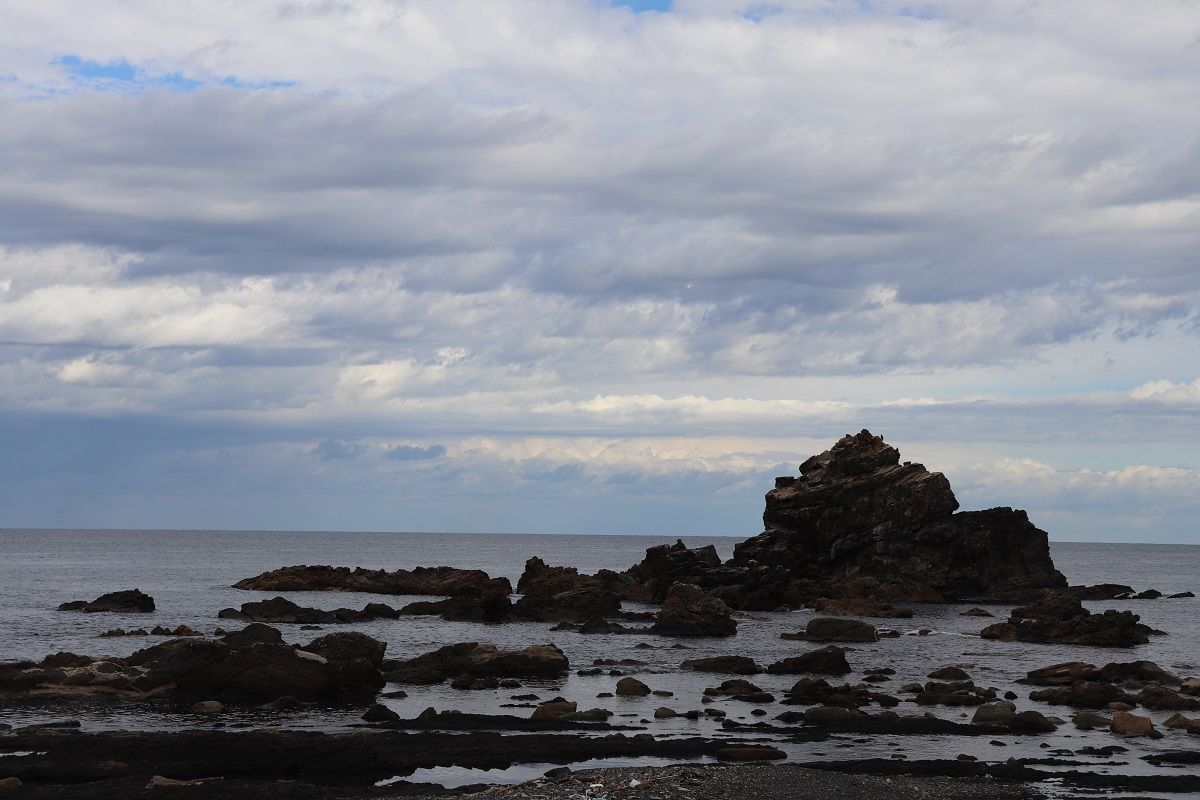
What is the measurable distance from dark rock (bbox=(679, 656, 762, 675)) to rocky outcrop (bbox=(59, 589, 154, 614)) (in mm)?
54746

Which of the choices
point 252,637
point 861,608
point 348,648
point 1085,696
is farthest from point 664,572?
point 252,637

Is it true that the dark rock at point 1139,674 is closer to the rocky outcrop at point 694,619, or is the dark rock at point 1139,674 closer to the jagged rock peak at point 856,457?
the rocky outcrop at point 694,619

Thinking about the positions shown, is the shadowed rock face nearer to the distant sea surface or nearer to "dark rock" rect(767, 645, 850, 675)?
the distant sea surface

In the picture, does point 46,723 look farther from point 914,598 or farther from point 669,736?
point 914,598

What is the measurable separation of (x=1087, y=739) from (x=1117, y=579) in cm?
16665

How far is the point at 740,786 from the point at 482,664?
28526mm

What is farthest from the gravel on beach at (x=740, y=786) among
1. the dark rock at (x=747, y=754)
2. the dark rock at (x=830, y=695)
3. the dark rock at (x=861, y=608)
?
the dark rock at (x=861, y=608)

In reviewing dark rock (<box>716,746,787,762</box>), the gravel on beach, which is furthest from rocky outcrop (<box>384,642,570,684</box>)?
the gravel on beach

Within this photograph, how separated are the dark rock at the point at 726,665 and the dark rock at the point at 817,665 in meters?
1.06

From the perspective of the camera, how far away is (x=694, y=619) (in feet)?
278

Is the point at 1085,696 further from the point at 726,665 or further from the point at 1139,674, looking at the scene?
the point at 726,665

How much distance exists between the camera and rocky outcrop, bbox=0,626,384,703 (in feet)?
156

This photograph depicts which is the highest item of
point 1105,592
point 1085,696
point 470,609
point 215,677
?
point 215,677

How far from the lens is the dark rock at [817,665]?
61.5 m
